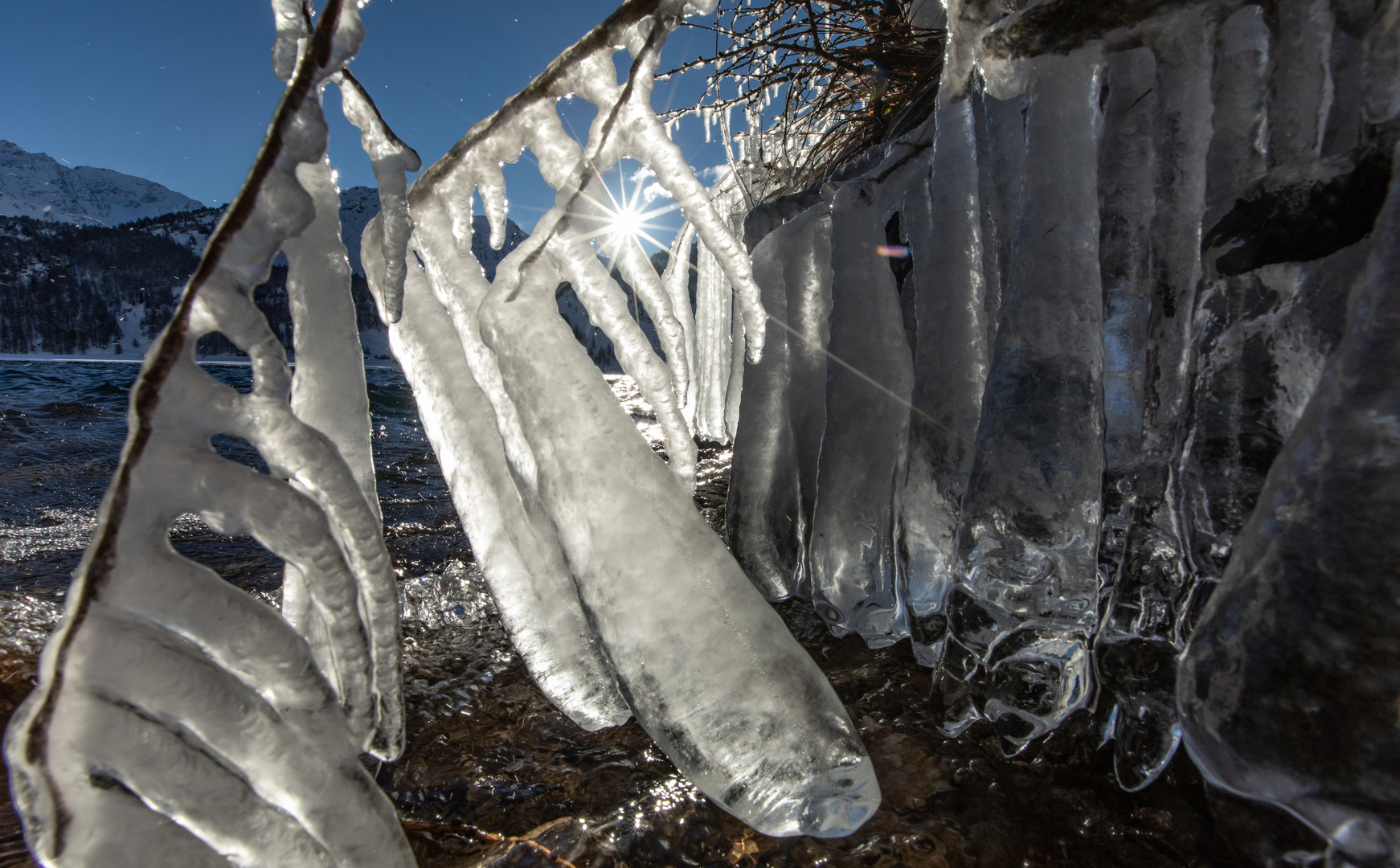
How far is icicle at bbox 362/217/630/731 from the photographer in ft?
4.07

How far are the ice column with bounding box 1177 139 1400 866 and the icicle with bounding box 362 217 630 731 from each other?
1001 mm

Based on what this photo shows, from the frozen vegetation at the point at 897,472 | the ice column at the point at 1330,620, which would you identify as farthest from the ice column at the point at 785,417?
the ice column at the point at 1330,620

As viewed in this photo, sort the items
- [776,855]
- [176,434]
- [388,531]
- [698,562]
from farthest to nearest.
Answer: [388,531] < [698,562] < [776,855] < [176,434]

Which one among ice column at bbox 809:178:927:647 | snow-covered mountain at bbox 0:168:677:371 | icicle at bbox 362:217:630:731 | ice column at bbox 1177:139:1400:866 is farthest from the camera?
snow-covered mountain at bbox 0:168:677:371

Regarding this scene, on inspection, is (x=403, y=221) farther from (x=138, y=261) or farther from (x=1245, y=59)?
(x=138, y=261)

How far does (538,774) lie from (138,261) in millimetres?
93033

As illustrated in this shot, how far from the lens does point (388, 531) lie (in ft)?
9.04

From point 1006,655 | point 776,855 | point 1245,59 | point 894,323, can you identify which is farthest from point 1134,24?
point 776,855

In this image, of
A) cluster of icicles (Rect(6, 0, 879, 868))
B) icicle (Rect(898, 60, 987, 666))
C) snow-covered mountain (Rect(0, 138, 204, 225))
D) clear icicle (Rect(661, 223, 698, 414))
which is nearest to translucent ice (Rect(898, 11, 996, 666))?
icicle (Rect(898, 60, 987, 666))

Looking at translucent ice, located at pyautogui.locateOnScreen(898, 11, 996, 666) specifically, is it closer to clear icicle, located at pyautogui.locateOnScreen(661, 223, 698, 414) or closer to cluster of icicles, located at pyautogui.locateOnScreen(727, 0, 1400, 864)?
cluster of icicles, located at pyautogui.locateOnScreen(727, 0, 1400, 864)

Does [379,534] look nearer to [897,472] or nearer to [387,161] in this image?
[387,161]

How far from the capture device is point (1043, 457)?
106cm

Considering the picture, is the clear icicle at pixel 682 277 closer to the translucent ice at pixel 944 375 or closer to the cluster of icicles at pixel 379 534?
the translucent ice at pixel 944 375

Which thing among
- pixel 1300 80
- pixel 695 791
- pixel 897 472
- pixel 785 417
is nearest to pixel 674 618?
pixel 695 791
